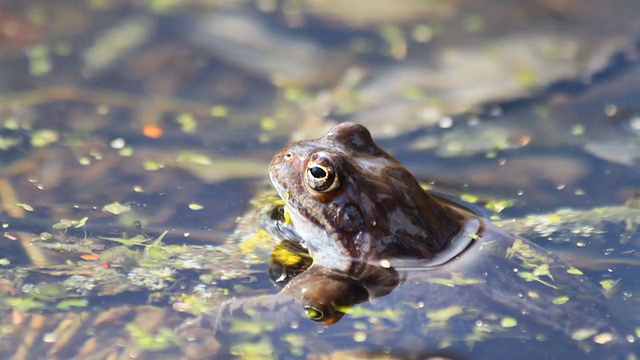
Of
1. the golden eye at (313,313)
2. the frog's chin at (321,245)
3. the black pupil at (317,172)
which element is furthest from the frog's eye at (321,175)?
the golden eye at (313,313)

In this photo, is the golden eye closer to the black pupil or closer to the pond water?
the pond water

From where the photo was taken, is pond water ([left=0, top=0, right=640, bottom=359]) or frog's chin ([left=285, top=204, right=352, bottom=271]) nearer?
pond water ([left=0, top=0, right=640, bottom=359])

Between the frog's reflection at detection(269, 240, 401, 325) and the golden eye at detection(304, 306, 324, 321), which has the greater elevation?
the frog's reflection at detection(269, 240, 401, 325)

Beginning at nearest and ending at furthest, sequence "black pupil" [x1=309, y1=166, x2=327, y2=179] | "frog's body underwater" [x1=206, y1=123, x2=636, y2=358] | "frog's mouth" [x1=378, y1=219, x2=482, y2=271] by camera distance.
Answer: "frog's body underwater" [x1=206, y1=123, x2=636, y2=358] → "black pupil" [x1=309, y1=166, x2=327, y2=179] → "frog's mouth" [x1=378, y1=219, x2=482, y2=271]

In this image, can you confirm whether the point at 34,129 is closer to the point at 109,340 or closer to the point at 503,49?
the point at 109,340

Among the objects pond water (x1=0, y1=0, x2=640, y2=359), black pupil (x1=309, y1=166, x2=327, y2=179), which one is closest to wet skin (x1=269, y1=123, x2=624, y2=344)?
black pupil (x1=309, y1=166, x2=327, y2=179)
